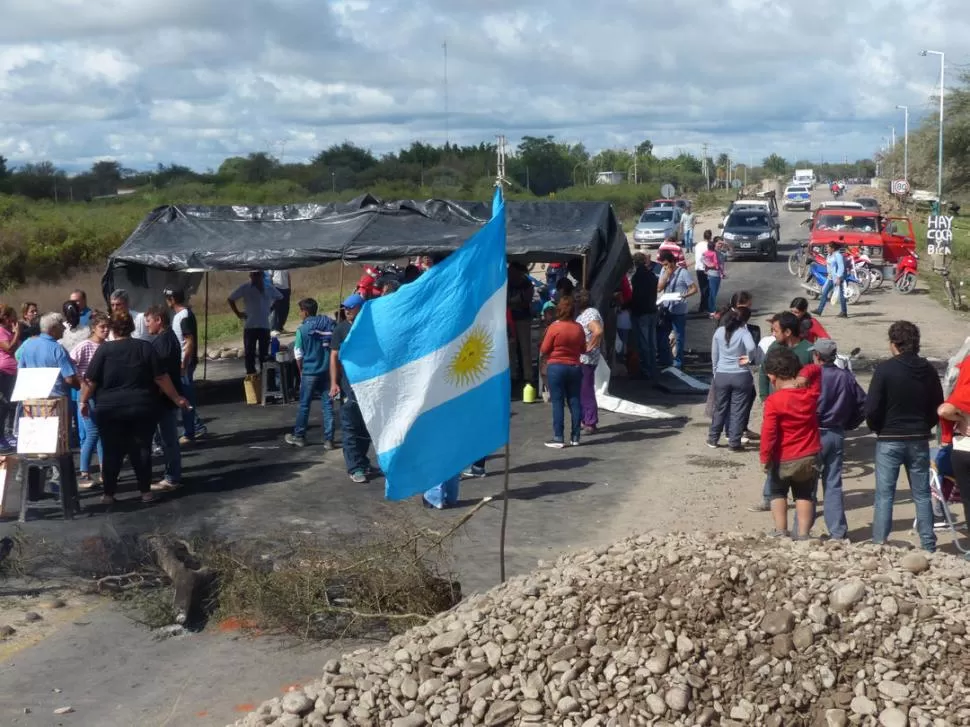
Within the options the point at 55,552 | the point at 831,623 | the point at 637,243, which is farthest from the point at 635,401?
the point at 637,243

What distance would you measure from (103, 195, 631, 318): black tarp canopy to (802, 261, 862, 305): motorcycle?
9380 mm

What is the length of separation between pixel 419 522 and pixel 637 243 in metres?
33.8

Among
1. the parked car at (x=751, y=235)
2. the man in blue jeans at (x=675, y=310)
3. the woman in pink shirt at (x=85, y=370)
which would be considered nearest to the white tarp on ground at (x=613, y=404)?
the man in blue jeans at (x=675, y=310)

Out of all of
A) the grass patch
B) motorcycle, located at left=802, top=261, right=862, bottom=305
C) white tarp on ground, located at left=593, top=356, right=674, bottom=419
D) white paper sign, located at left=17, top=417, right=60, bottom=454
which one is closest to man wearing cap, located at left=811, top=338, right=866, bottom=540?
the grass patch

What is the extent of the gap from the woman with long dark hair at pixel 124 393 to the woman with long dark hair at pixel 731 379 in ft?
17.6

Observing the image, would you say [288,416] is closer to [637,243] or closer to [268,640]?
[268,640]

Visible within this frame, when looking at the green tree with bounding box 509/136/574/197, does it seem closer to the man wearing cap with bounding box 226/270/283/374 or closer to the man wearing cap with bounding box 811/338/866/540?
the man wearing cap with bounding box 226/270/283/374

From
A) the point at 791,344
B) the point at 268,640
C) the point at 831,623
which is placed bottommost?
the point at 268,640

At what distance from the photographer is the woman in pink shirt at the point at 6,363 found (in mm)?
12297

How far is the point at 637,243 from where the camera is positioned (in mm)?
42406

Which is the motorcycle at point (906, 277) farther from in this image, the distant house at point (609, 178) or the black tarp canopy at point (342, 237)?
the distant house at point (609, 178)

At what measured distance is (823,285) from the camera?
25.9 meters

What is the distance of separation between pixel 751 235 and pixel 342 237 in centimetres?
2387

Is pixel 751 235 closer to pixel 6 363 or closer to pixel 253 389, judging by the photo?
pixel 253 389
